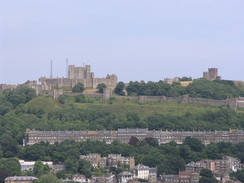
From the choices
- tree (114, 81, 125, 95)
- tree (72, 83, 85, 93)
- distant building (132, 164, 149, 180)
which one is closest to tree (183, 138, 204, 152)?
distant building (132, 164, 149, 180)

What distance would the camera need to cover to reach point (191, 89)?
395 ft

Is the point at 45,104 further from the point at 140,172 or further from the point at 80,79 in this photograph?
the point at 140,172

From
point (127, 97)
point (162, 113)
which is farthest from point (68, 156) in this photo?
point (127, 97)

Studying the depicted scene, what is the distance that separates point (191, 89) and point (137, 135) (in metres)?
24.8

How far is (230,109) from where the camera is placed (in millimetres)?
105562

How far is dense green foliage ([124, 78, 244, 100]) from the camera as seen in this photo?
11844cm

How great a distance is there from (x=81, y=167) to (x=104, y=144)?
837cm

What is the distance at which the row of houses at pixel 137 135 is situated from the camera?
95.3 metres

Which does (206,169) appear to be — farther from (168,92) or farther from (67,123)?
(168,92)

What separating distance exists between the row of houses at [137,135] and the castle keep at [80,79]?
28.0 m

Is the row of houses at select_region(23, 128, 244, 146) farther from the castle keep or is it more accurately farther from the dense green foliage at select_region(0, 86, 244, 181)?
the castle keep

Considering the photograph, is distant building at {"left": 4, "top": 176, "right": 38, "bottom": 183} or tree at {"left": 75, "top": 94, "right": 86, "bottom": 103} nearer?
distant building at {"left": 4, "top": 176, "right": 38, "bottom": 183}

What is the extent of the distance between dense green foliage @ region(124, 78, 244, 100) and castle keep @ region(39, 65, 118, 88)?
381 cm

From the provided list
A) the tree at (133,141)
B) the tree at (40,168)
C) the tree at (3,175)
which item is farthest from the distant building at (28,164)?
the tree at (133,141)
